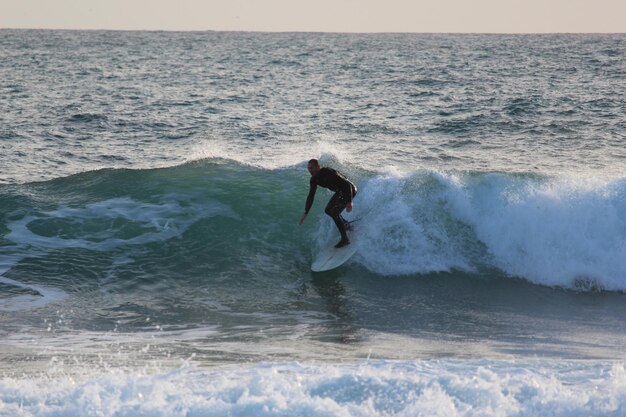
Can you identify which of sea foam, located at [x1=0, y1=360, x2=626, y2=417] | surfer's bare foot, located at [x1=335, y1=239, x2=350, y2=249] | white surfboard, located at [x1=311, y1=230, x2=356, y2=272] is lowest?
sea foam, located at [x1=0, y1=360, x2=626, y2=417]

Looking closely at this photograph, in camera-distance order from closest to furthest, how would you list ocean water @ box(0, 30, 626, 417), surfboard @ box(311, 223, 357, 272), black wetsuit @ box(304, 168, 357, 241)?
ocean water @ box(0, 30, 626, 417)
black wetsuit @ box(304, 168, 357, 241)
surfboard @ box(311, 223, 357, 272)

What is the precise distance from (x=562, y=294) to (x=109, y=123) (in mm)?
16733

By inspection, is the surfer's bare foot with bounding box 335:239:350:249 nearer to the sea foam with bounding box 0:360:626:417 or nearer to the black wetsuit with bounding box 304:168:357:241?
the black wetsuit with bounding box 304:168:357:241

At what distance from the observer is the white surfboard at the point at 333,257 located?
1391cm

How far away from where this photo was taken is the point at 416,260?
14.2 metres

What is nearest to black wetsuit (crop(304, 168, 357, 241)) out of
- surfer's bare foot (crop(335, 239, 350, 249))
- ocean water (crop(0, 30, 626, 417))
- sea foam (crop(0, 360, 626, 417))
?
surfer's bare foot (crop(335, 239, 350, 249))

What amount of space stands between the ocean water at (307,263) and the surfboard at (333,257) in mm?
178

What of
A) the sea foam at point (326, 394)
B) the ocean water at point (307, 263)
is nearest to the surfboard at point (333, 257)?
the ocean water at point (307, 263)

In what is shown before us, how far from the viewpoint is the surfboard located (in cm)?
1391

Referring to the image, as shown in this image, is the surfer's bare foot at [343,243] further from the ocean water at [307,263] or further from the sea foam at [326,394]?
the sea foam at [326,394]

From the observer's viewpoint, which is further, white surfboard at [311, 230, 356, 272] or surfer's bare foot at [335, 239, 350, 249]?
surfer's bare foot at [335, 239, 350, 249]

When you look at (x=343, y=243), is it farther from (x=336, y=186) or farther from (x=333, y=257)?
(x=336, y=186)

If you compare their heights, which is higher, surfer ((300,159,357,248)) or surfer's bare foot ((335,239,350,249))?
surfer ((300,159,357,248))

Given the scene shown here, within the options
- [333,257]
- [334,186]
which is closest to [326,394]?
[334,186]
